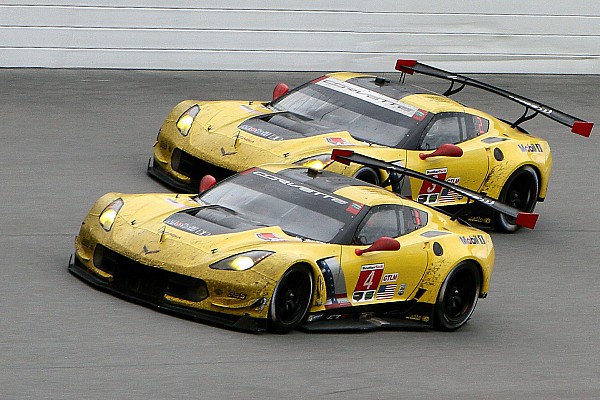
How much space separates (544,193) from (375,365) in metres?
6.04

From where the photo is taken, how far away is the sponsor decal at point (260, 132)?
13.3 metres

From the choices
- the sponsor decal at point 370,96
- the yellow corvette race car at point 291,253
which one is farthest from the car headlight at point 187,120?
the yellow corvette race car at point 291,253

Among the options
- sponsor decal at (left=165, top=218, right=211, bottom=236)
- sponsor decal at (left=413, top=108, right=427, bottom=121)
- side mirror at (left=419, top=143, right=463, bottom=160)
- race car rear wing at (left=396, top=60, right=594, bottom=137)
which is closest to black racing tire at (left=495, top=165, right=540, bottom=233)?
race car rear wing at (left=396, top=60, right=594, bottom=137)

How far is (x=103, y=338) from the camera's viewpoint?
28.8 ft

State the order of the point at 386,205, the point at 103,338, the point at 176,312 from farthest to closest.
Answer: the point at 386,205
the point at 176,312
the point at 103,338

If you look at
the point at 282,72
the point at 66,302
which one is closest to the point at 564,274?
the point at 66,302

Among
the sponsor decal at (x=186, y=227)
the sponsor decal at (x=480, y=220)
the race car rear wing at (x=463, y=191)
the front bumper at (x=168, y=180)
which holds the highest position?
the race car rear wing at (x=463, y=191)

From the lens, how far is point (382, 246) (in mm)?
9852

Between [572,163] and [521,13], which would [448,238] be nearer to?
[572,163]

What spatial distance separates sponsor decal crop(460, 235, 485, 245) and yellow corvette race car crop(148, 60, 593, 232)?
2.21m

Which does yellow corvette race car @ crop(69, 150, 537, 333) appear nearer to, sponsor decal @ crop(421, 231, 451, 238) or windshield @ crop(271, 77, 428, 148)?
sponsor decal @ crop(421, 231, 451, 238)

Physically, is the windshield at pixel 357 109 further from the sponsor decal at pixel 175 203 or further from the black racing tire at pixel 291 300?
the black racing tire at pixel 291 300

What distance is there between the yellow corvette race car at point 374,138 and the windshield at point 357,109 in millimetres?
11

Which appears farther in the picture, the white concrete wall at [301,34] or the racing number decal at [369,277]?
the white concrete wall at [301,34]
